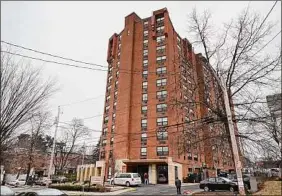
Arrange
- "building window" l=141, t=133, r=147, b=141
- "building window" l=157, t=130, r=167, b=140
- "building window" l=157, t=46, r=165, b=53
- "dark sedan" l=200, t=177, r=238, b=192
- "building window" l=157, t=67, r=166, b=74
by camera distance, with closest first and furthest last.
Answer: "dark sedan" l=200, t=177, r=238, b=192 < "building window" l=157, t=130, r=167, b=140 < "building window" l=141, t=133, r=147, b=141 < "building window" l=157, t=67, r=166, b=74 < "building window" l=157, t=46, r=165, b=53

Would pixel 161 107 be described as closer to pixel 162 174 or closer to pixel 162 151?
pixel 162 151

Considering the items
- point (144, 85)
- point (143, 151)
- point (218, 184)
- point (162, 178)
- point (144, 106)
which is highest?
point (144, 85)

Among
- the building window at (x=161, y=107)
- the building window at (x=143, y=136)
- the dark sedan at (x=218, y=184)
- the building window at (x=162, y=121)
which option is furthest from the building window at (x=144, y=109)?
the dark sedan at (x=218, y=184)

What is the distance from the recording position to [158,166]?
4603 cm

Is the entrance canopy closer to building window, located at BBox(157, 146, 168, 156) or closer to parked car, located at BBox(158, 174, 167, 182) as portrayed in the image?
building window, located at BBox(157, 146, 168, 156)

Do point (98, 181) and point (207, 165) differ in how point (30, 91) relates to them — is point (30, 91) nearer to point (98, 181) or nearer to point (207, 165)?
point (98, 181)

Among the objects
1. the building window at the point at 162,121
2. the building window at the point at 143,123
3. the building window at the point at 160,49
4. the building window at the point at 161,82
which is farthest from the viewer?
the building window at the point at 160,49

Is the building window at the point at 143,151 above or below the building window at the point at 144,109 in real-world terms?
below

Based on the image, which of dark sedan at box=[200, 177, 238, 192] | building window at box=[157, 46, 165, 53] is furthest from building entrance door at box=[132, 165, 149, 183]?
building window at box=[157, 46, 165, 53]

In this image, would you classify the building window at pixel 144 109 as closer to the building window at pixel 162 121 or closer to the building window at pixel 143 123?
the building window at pixel 143 123

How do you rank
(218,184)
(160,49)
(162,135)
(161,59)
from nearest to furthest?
(218,184), (162,135), (161,59), (160,49)

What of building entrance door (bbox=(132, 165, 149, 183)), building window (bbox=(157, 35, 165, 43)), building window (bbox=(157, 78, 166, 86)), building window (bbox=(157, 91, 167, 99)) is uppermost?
building window (bbox=(157, 35, 165, 43))

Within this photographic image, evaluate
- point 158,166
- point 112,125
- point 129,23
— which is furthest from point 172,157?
point 129,23

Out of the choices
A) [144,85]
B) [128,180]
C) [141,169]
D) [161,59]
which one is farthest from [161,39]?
[128,180]
